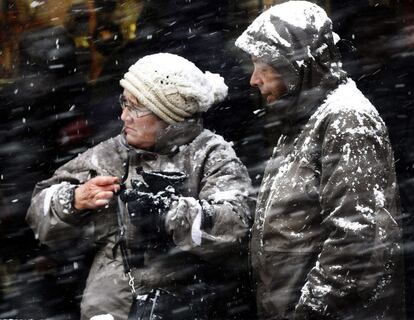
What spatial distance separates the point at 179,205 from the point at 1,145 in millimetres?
1830

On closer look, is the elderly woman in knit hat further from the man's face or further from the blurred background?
the blurred background

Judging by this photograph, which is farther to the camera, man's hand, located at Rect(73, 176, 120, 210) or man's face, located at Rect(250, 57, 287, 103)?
man's hand, located at Rect(73, 176, 120, 210)

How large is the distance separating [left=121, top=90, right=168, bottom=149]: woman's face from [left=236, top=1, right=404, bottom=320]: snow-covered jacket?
0.65 m

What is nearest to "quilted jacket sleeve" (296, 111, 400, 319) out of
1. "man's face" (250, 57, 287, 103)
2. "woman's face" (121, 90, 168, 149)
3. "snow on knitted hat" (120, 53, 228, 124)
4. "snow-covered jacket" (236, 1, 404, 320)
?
"snow-covered jacket" (236, 1, 404, 320)

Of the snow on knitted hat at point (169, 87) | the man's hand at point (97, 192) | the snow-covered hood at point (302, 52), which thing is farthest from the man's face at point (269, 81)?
the man's hand at point (97, 192)

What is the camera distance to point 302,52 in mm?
3059

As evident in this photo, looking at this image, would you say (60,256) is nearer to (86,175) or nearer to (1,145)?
(86,175)

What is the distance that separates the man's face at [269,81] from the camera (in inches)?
125

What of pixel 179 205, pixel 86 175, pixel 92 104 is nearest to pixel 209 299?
pixel 179 205

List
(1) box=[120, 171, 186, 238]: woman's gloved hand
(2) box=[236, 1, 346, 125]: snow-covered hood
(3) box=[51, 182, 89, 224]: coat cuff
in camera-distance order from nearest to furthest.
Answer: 1. (2) box=[236, 1, 346, 125]: snow-covered hood
2. (1) box=[120, 171, 186, 238]: woman's gloved hand
3. (3) box=[51, 182, 89, 224]: coat cuff

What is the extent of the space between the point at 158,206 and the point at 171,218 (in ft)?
0.25

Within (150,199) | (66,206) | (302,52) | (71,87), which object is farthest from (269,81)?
(71,87)

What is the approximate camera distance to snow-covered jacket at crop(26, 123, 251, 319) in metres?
3.40

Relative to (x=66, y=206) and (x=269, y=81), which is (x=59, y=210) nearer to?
(x=66, y=206)
